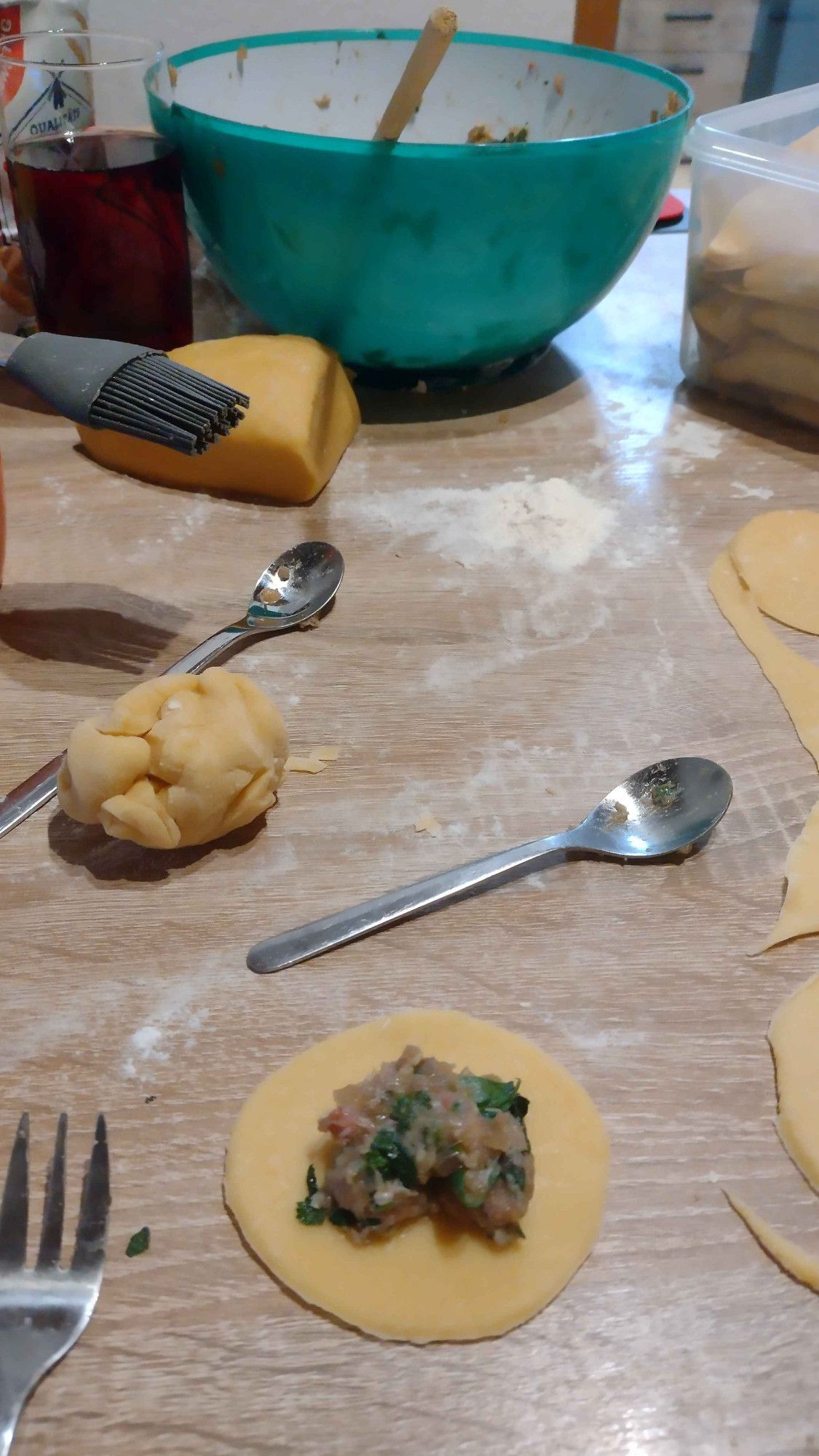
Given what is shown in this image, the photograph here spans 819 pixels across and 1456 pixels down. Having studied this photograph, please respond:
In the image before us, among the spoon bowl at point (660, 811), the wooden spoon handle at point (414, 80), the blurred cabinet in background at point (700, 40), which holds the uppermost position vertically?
the blurred cabinet in background at point (700, 40)

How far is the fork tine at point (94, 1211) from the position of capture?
17.0 inches

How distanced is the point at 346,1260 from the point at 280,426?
71 centimetres

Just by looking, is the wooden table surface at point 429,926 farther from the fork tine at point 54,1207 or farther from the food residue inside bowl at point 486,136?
the food residue inside bowl at point 486,136

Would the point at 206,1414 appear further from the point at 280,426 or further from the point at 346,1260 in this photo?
the point at 280,426

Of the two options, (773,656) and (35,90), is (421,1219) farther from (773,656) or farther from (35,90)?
(35,90)

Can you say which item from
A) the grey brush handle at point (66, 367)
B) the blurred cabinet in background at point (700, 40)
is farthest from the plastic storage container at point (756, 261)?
the blurred cabinet in background at point (700, 40)

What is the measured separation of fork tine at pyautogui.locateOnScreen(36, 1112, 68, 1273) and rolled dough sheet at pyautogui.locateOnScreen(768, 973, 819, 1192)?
13.5 inches

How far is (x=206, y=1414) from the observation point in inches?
15.5

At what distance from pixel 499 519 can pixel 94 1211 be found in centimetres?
69

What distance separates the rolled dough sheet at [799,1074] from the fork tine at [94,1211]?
12.8 inches

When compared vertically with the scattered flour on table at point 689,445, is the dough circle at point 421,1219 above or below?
below

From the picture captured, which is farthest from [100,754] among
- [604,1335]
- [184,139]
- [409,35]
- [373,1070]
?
[409,35]

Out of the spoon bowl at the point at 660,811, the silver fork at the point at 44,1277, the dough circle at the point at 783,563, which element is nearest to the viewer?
the silver fork at the point at 44,1277

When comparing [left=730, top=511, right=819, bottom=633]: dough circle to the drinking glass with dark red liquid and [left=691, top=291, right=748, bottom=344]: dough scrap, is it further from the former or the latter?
the drinking glass with dark red liquid
